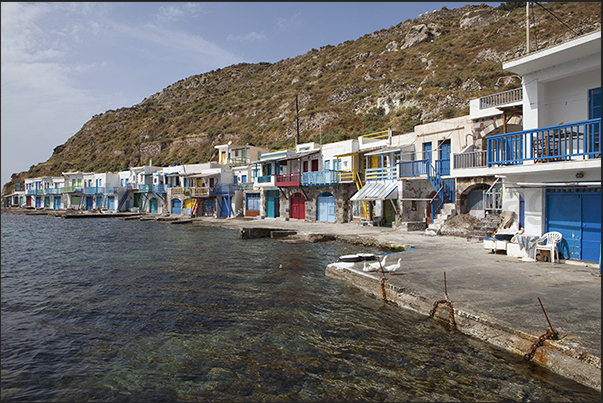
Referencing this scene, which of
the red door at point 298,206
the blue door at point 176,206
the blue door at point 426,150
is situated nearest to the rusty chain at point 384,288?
the blue door at point 426,150

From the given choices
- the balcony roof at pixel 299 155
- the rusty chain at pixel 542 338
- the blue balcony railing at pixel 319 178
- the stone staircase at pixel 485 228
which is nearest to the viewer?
the rusty chain at pixel 542 338

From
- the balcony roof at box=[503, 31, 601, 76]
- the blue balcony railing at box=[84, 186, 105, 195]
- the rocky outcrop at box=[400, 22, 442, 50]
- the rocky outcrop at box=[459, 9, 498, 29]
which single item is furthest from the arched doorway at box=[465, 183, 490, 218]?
the rocky outcrop at box=[400, 22, 442, 50]

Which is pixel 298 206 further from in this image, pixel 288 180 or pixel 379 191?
pixel 379 191

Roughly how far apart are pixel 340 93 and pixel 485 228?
59841 millimetres

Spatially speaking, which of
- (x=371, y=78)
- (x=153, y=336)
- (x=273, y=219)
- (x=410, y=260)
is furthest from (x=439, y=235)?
(x=371, y=78)

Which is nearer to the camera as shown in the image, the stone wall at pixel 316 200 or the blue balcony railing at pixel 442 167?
the blue balcony railing at pixel 442 167

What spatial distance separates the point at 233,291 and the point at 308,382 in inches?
249

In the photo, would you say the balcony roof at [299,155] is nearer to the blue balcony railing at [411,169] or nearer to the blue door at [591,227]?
the blue balcony railing at [411,169]

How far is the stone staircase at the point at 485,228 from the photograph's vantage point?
61.1ft

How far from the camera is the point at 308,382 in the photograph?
6.18m

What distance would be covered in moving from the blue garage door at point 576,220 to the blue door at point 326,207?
23.0 meters

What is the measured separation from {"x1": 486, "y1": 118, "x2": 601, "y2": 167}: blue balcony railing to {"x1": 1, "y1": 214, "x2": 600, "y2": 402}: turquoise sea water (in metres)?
6.72

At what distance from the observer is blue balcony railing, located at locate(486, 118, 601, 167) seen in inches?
401

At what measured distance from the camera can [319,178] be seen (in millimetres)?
34562
